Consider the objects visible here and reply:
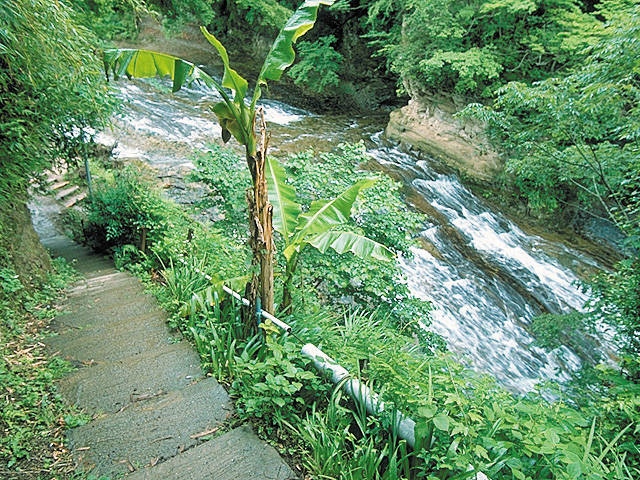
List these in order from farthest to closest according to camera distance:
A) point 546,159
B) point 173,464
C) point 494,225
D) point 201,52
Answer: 1. point 201,52
2. point 494,225
3. point 546,159
4. point 173,464

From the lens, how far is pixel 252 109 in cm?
304

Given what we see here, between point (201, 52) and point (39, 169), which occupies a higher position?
point (201, 52)

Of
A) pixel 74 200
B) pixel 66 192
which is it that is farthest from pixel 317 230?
pixel 66 192

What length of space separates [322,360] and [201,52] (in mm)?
22694

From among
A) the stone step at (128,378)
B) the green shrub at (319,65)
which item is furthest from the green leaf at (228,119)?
the green shrub at (319,65)

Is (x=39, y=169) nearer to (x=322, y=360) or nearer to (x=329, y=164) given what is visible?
(x=329, y=164)

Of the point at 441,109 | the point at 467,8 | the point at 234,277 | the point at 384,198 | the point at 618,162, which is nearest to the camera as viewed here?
the point at 234,277

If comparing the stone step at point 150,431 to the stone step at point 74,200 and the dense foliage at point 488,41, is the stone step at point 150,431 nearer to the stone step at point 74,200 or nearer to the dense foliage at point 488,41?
the stone step at point 74,200

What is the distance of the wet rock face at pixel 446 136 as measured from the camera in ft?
39.9

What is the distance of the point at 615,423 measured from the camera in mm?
2695

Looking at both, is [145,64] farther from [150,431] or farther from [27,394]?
[150,431]

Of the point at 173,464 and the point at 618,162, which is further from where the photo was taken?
the point at 618,162

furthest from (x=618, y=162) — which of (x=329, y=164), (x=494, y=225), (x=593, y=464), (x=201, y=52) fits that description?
(x=201, y=52)

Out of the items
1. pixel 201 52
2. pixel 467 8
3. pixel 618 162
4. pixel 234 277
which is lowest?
pixel 234 277
